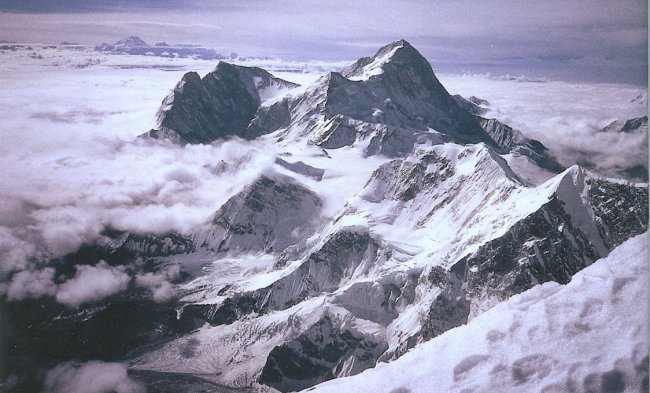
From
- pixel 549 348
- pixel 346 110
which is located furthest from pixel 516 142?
pixel 549 348

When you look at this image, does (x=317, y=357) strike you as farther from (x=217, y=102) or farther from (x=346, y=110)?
(x=217, y=102)

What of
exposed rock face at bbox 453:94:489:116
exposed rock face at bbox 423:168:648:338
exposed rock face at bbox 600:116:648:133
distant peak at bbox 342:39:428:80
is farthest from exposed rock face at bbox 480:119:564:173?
exposed rock face at bbox 600:116:648:133

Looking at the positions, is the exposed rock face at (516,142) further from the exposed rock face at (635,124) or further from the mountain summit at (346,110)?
the exposed rock face at (635,124)

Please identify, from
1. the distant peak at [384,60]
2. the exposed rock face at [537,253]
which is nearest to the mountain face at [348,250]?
the exposed rock face at [537,253]

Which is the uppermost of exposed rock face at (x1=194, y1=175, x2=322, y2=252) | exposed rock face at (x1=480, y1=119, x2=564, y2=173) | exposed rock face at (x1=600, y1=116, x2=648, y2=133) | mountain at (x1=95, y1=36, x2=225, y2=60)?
mountain at (x1=95, y1=36, x2=225, y2=60)

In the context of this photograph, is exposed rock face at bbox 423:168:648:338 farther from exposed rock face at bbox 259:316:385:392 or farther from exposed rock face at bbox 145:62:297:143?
exposed rock face at bbox 145:62:297:143

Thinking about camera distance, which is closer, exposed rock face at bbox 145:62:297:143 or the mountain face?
the mountain face
